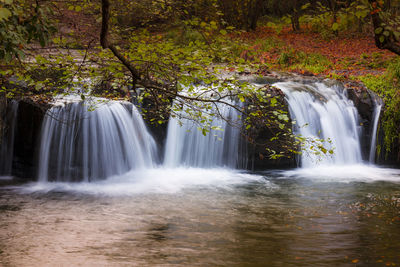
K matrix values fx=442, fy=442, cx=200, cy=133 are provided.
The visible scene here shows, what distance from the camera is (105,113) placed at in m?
10.4

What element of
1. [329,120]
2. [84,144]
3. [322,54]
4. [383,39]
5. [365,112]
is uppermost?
[322,54]

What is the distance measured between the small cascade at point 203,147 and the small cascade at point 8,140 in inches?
146

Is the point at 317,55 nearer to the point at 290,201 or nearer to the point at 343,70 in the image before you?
the point at 343,70

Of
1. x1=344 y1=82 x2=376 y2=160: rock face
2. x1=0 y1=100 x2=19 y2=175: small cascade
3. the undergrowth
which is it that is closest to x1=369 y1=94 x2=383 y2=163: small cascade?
x1=344 y1=82 x2=376 y2=160: rock face

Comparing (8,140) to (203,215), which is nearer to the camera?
(203,215)

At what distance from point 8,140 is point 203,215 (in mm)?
5774

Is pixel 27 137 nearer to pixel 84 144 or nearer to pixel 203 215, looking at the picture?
pixel 84 144

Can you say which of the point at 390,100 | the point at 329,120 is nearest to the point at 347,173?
the point at 329,120

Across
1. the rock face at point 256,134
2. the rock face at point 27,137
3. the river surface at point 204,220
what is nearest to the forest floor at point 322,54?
the rock face at point 256,134

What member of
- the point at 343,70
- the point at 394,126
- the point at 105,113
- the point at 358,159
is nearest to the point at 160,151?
the point at 105,113

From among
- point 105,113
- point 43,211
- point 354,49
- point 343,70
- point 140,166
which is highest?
point 354,49

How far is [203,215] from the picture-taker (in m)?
7.12

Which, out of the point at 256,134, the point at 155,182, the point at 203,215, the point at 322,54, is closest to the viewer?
the point at 203,215

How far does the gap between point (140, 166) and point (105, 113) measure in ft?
5.03
